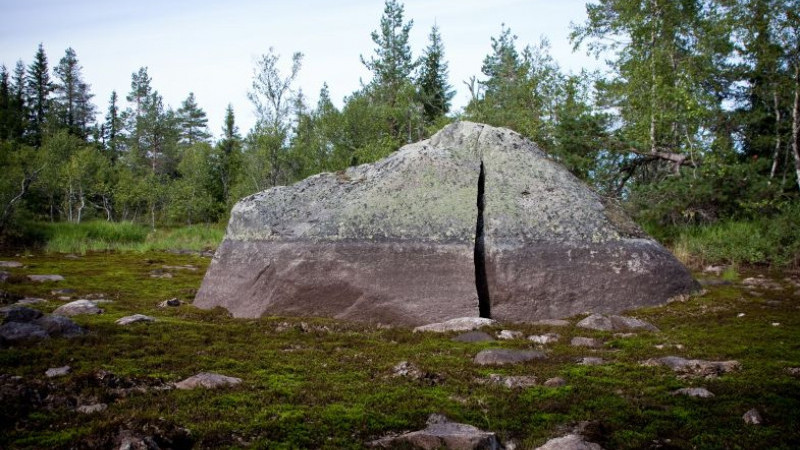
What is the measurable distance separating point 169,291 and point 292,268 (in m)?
4.35

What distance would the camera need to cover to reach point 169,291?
12820mm

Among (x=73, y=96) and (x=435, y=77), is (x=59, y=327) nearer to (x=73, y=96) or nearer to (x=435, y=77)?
(x=435, y=77)

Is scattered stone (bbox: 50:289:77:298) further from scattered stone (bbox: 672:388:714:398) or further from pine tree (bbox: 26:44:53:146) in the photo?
pine tree (bbox: 26:44:53:146)

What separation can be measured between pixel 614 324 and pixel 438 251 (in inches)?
119

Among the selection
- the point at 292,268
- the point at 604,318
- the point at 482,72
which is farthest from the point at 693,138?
the point at 482,72

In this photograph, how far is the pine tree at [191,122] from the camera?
8375cm

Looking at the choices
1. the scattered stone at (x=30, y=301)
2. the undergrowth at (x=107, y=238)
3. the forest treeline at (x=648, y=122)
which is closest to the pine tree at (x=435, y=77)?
the forest treeline at (x=648, y=122)

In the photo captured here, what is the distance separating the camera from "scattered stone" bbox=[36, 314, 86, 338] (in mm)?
7002

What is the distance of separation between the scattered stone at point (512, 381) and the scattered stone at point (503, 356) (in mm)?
678

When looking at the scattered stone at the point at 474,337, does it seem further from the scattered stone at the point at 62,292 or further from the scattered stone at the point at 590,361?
the scattered stone at the point at 62,292

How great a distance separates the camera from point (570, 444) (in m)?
3.97

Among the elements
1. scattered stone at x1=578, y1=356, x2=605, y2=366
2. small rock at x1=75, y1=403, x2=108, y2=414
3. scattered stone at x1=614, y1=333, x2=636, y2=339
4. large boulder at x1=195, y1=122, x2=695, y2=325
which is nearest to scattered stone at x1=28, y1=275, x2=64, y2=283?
large boulder at x1=195, y1=122, x2=695, y2=325

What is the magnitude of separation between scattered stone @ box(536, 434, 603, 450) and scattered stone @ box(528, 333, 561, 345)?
374 centimetres

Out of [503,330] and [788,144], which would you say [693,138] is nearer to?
[788,144]
